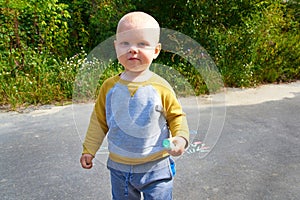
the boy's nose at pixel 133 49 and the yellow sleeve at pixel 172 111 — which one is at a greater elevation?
the boy's nose at pixel 133 49

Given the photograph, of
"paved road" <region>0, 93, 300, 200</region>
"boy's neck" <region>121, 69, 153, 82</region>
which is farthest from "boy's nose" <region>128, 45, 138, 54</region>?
"paved road" <region>0, 93, 300, 200</region>

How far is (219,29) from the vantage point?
5.72m

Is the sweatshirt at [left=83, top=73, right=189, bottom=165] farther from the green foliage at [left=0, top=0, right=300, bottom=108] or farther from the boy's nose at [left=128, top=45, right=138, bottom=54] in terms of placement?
the green foliage at [left=0, top=0, right=300, bottom=108]

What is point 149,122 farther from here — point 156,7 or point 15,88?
point 156,7

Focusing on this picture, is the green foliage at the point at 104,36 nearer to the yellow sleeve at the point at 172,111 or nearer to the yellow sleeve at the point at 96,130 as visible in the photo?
the yellow sleeve at the point at 96,130

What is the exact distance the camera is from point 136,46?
1.27 m

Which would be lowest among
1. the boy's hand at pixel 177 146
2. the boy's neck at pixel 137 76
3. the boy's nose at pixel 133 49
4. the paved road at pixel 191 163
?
the paved road at pixel 191 163

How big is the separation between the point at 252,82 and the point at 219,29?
3.29 ft

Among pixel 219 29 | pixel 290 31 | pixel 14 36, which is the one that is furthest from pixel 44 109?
pixel 290 31

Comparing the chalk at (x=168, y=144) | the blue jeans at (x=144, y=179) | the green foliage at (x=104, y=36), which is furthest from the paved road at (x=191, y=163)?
the green foliage at (x=104, y=36)

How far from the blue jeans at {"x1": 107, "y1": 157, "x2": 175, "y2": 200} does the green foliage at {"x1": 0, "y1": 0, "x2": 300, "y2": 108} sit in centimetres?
350

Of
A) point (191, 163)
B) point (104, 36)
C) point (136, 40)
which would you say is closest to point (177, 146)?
point (136, 40)

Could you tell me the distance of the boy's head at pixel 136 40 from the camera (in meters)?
1.26

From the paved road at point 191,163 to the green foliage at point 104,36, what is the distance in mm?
1108
